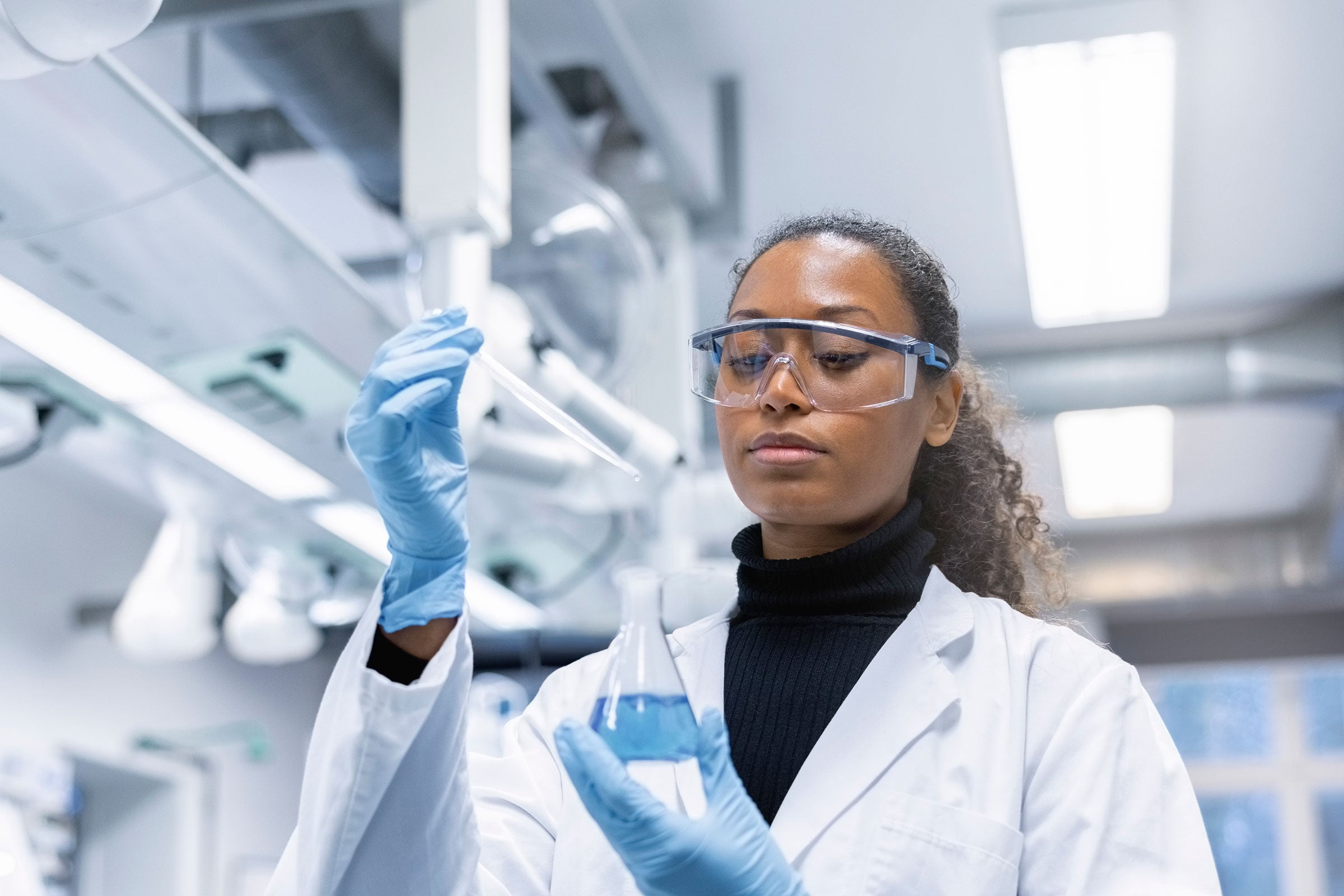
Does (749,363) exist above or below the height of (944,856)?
above

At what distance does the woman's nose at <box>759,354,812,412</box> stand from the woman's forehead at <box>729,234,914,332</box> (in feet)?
0.23

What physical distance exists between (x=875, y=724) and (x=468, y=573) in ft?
7.24

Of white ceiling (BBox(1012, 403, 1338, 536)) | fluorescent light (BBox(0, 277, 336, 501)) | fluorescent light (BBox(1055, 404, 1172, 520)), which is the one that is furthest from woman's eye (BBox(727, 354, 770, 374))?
white ceiling (BBox(1012, 403, 1338, 536))

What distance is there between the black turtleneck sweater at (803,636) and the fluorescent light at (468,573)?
1.19 metres

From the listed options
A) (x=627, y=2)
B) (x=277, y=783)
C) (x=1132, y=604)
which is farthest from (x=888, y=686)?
(x=1132, y=604)

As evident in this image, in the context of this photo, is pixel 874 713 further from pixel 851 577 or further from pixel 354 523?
pixel 354 523

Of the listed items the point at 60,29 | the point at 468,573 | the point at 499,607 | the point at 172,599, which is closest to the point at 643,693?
the point at 60,29

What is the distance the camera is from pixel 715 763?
904mm

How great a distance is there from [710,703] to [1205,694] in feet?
23.1

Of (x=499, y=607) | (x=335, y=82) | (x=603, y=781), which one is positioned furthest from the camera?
(x=499, y=607)

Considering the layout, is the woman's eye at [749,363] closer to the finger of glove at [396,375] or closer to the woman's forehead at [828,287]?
the woman's forehead at [828,287]

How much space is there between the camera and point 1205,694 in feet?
25.3

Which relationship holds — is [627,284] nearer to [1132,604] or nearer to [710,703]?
[710,703]

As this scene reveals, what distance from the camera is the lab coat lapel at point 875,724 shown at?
1.14 meters
